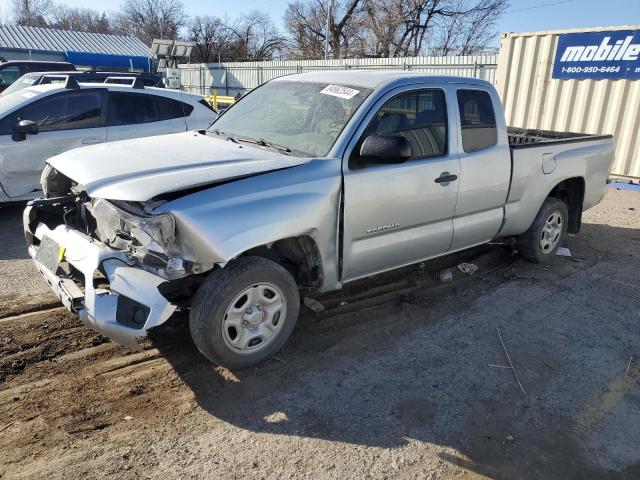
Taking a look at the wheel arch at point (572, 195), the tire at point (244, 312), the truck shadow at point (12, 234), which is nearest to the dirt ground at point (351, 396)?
the tire at point (244, 312)

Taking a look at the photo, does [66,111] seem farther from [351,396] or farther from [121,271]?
[351,396]

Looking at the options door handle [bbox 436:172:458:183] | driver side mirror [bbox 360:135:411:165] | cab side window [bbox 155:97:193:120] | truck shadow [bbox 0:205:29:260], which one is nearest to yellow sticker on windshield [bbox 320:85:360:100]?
driver side mirror [bbox 360:135:411:165]

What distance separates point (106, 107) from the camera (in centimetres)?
735

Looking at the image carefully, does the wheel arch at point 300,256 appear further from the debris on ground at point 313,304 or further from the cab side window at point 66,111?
the cab side window at point 66,111

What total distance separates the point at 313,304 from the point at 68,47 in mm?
37748

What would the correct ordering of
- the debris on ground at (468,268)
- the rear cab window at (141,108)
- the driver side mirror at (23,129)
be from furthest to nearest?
1. the rear cab window at (141,108)
2. the driver side mirror at (23,129)
3. the debris on ground at (468,268)

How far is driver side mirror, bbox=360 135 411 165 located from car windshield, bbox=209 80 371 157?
268mm

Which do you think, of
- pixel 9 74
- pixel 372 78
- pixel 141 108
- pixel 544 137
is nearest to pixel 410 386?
pixel 372 78

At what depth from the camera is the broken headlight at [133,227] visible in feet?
10.00

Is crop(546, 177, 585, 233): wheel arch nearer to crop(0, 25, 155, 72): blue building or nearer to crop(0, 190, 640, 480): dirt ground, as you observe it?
crop(0, 190, 640, 480): dirt ground

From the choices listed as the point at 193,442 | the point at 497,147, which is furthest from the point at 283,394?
the point at 497,147

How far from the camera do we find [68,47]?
35500 millimetres

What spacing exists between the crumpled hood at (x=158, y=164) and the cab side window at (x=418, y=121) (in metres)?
0.87

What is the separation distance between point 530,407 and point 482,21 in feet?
147
